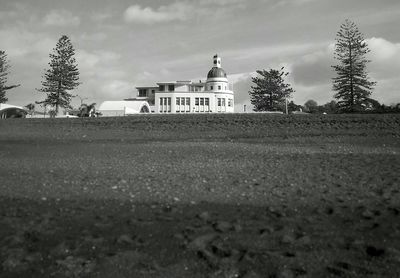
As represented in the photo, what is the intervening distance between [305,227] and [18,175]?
697cm

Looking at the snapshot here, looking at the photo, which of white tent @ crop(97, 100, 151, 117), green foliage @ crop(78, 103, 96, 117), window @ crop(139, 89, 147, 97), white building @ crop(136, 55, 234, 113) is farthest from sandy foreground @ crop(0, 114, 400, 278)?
window @ crop(139, 89, 147, 97)

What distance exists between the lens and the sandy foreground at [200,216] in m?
3.85

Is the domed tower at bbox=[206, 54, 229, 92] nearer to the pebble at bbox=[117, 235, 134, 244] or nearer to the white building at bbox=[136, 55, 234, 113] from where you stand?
the white building at bbox=[136, 55, 234, 113]

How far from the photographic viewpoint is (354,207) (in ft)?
20.0

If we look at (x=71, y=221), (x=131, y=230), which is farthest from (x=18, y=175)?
(x=131, y=230)

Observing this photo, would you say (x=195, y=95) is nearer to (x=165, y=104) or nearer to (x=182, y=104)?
(x=182, y=104)

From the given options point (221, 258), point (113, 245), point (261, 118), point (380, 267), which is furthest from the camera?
point (261, 118)

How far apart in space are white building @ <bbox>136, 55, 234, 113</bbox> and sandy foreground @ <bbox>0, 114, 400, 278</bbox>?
217 ft

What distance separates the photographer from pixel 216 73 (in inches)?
3425

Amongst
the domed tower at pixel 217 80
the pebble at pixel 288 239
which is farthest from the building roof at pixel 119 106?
the pebble at pixel 288 239

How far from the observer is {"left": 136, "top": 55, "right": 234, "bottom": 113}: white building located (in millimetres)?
79688

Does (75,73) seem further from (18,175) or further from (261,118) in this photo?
(18,175)

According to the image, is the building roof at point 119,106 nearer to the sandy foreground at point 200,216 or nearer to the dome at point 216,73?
the dome at point 216,73

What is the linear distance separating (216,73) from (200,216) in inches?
3273
